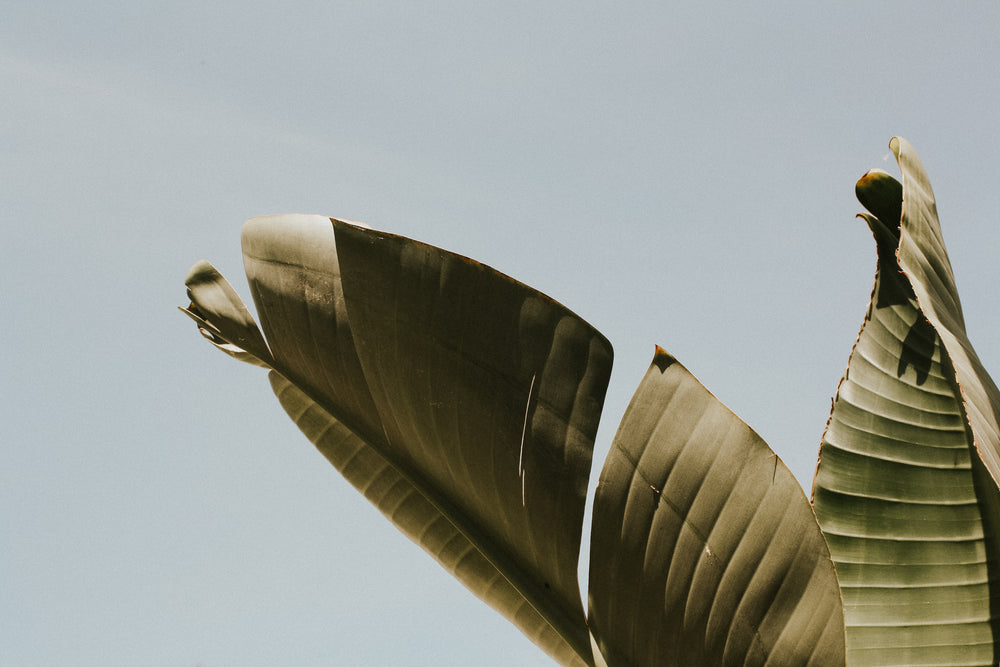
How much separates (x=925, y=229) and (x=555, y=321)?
670 millimetres

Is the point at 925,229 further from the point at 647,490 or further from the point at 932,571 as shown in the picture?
the point at 647,490

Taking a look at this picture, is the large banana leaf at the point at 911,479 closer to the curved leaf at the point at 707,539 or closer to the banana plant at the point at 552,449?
the banana plant at the point at 552,449

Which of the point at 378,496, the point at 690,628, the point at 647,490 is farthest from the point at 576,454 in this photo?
the point at 378,496

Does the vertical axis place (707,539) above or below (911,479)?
below

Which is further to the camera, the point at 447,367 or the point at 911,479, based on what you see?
the point at 911,479

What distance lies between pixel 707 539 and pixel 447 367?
28cm

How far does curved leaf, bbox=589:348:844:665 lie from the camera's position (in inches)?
25.4

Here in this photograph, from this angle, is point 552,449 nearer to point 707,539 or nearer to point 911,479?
point 707,539

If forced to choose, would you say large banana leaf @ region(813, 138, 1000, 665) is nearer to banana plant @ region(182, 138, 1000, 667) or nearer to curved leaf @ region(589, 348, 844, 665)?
banana plant @ region(182, 138, 1000, 667)

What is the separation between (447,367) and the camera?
26.6 inches

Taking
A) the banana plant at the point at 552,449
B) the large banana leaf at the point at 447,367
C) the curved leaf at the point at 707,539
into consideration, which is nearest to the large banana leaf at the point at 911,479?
the banana plant at the point at 552,449

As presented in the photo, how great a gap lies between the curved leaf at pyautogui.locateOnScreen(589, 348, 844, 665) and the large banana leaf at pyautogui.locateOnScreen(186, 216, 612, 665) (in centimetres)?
4

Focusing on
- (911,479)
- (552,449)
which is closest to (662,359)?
(552,449)

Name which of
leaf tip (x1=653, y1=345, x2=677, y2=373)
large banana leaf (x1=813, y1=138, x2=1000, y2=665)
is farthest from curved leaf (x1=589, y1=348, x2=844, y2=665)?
large banana leaf (x1=813, y1=138, x2=1000, y2=665)
